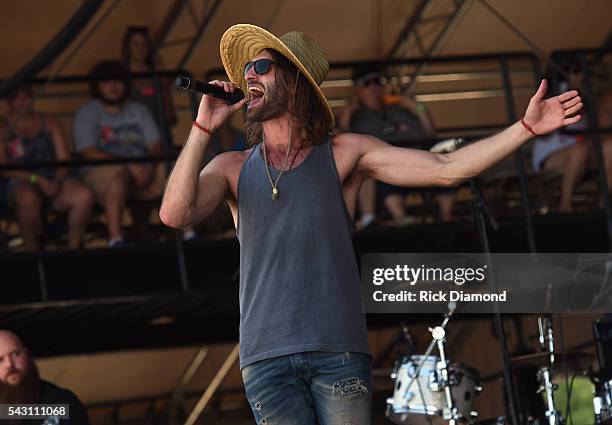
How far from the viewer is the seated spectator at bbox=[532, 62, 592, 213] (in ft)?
28.1

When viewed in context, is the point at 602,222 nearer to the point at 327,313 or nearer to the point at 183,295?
the point at 183,295

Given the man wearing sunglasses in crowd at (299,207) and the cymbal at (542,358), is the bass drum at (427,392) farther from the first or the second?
the man wearing sunglasses in crowd at (299,207)

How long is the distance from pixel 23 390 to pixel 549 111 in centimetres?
411

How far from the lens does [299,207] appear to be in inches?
133

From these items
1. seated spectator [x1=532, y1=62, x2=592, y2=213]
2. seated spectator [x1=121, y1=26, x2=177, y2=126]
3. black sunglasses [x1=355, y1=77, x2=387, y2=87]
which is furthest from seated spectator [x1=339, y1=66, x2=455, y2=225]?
seated spectator [x1=121, y1=26, x2=177, y2=126]

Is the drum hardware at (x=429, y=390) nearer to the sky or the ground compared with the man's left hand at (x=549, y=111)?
nearer to the ground

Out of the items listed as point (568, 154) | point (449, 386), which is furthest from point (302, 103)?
point (568, 154)

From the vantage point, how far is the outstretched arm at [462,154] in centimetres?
330

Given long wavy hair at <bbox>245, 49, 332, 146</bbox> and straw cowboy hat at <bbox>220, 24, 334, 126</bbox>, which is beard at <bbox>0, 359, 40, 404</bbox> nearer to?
straw cowboy hat at <bbox>220, 24, 334, 126</bbox>

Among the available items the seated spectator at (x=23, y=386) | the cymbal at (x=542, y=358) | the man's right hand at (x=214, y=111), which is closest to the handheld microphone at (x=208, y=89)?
the man's right hand at (x=214, y=111)

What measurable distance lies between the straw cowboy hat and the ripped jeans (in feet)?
2.46

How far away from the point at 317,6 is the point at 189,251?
10.6 feet

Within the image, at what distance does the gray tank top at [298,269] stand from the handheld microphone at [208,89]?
22 cm

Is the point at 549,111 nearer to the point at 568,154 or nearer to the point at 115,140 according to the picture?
the point at 115,140
